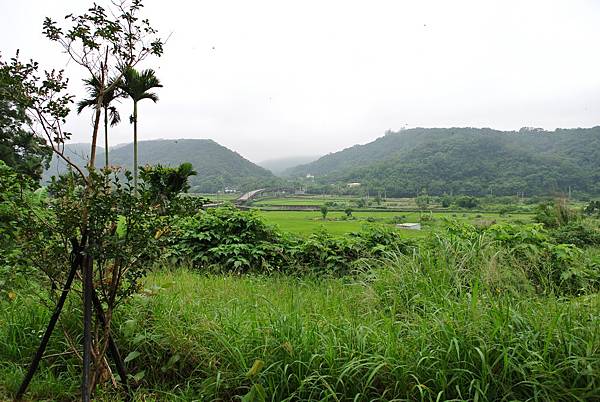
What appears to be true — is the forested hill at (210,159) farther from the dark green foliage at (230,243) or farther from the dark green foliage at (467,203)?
the dark green foliage at (230,243)

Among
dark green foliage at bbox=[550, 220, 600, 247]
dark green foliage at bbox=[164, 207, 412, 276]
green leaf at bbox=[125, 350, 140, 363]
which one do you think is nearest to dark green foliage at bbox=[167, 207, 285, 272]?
dark green foliage at bbox=[164, 207, 412, 276]

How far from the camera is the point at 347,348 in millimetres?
2168

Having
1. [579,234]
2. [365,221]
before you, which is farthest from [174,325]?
[365,221]

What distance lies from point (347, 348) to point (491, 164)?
4737 cm

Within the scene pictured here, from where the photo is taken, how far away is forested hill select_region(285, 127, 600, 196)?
119 ft

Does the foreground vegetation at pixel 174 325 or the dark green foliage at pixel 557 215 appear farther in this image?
the dark green foliage at pixel 557 215

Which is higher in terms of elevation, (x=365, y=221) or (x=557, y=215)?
(x=557, y=215)

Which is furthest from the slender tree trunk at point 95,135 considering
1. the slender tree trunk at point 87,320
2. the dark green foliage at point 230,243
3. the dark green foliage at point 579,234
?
the dark green foliage at point 579,234

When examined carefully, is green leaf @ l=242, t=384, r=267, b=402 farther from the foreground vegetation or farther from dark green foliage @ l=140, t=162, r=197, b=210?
dark green foliage @ l=140, t=162, r=197, b=210

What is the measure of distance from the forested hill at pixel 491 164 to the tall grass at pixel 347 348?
109ft

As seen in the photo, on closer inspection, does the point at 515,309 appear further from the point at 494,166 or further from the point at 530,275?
the point at 494,166

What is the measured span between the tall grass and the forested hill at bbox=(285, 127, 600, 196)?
109 ft

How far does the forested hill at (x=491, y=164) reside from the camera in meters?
36.4

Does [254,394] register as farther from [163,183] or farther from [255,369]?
[163,183]
